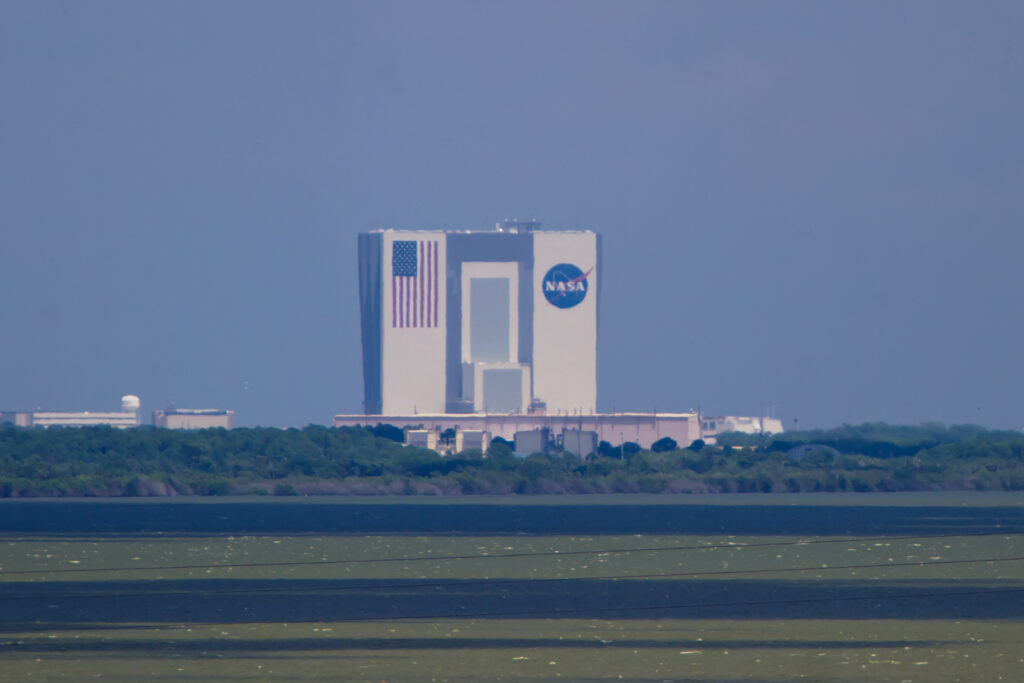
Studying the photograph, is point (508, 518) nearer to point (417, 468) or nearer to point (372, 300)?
point (417, 468)

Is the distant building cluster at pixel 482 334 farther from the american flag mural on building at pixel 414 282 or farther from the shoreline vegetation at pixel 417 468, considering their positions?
the shoreline vegetation at pixel 417 468

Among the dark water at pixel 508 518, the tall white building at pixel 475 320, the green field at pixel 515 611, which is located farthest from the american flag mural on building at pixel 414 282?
the green field at pixel 515 611

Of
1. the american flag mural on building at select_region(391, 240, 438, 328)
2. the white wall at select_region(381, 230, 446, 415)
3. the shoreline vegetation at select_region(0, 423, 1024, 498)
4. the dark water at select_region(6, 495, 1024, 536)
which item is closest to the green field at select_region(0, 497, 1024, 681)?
the dark water at select_region(6, 495, 1024, 536)

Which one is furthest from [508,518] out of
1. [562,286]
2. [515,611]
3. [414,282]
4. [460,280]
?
[562,286]

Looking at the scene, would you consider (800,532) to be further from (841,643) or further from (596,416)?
(596,416)

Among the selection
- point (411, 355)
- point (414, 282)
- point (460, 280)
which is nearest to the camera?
point (414, 282)
